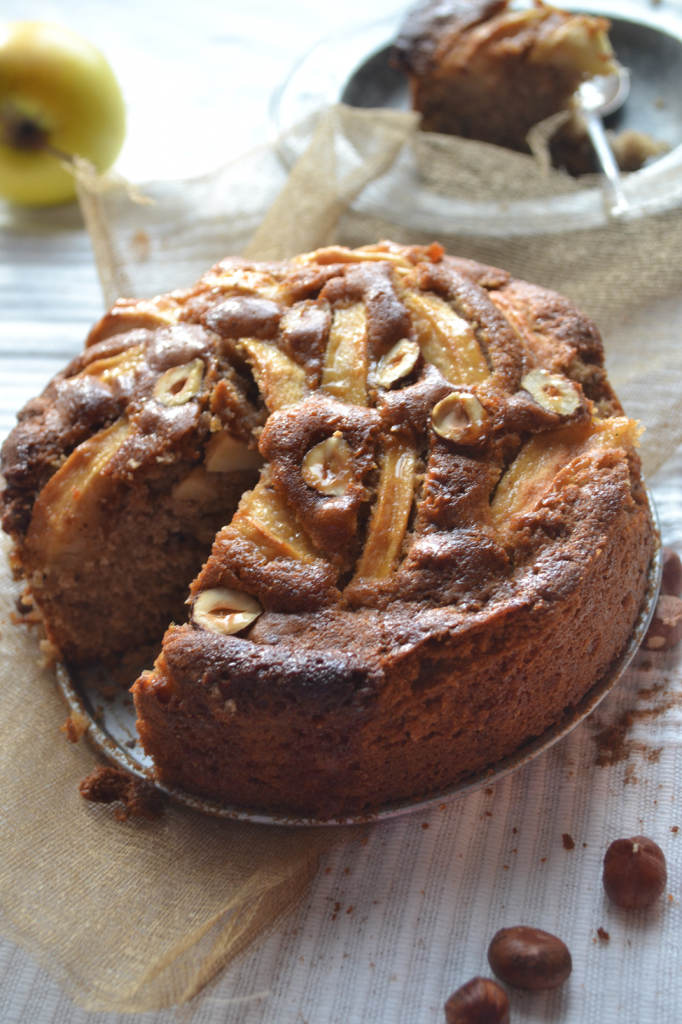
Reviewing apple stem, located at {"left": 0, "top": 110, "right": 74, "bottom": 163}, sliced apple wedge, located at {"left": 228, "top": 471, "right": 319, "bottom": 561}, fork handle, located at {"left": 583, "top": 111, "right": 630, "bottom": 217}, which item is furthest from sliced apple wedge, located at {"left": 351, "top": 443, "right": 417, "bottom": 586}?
apple stem, located at {"left": 0, "top": 110, "right": 74, "bottom": 163}

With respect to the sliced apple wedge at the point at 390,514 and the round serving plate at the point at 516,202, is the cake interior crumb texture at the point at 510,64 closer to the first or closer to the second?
the round serving plate at the point at 516,202

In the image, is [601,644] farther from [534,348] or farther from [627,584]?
[534,348]

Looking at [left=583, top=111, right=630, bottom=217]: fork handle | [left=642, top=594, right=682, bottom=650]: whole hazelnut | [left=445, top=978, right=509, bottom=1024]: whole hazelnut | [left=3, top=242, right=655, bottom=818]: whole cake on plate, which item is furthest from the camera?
[left=583, top=111, right=630, bottom=217]: fork handle

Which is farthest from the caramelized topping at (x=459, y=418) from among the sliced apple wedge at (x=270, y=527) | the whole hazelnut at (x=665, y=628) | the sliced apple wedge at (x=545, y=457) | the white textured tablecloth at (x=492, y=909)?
the whole hazelnut at (x=665, y=628)

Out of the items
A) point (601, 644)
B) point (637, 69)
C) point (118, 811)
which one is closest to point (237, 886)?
point (118, 811)

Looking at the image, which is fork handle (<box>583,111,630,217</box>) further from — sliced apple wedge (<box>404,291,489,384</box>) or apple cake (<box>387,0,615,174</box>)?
sliced apple wedge (<box>404,291,489,384</box>)

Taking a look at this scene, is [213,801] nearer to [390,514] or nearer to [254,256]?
[390,514]

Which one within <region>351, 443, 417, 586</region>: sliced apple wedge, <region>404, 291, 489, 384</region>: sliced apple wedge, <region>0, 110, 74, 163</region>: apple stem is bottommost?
<region>351, 443, 417, 586</region>: sliced apple wedge
